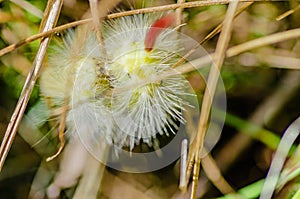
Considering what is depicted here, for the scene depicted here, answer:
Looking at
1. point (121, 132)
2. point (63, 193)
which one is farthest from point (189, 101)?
point (63, 193)

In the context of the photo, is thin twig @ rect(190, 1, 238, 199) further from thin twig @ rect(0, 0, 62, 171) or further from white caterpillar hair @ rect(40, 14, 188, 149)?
thin twig @ rect(0, 0, 62, 171)

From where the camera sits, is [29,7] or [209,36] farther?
[29,7]

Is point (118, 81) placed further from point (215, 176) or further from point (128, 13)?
point (215, 176)

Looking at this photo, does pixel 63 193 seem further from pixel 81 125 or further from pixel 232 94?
pixel 232 94

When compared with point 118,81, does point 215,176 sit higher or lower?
lower

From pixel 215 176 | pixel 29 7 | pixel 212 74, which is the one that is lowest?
pixel 215 176

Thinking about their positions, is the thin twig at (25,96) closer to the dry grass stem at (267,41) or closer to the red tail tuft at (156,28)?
the red tail tuft at (156,28)

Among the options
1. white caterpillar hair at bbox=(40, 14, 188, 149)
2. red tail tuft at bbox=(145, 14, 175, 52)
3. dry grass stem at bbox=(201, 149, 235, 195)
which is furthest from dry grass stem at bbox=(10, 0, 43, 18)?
dry grass stem at bbox=(201, 149, 235, 195)

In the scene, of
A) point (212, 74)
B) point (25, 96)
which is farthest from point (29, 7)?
point (212, 74)

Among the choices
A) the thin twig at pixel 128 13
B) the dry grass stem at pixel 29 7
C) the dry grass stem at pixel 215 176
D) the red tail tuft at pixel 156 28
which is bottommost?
the dry grass stem at pixel 215 176

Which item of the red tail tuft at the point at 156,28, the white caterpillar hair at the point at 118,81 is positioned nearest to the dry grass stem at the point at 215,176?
the white caterpillar hair at the point at 118,81

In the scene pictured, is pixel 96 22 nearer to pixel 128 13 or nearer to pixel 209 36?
pixel 128 13
